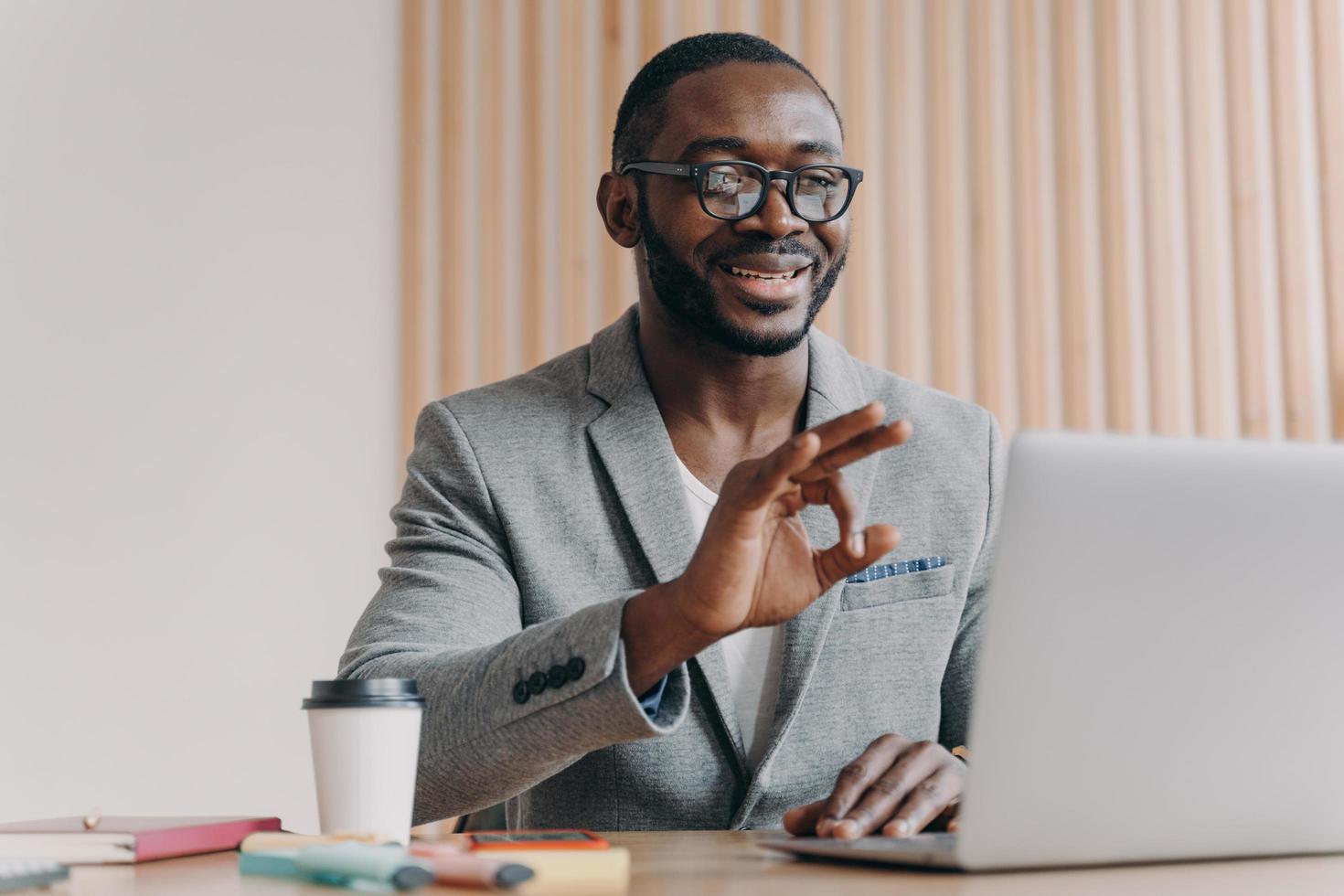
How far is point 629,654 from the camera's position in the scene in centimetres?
109

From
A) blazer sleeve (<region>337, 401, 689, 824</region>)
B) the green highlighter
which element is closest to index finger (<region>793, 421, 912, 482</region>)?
blazer sleeve (<region>337, 401, 689, 824</region>)

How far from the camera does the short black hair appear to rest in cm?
175

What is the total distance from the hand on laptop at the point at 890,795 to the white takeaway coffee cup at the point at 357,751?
0.31 m

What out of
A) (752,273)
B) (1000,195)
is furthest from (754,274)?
(1000,195)

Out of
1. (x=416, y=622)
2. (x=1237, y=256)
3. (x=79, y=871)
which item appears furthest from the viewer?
(x=1237, y=256)

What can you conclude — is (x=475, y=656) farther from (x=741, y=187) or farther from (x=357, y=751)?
(x=741, y=187)

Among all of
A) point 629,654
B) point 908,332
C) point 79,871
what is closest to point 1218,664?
point 629,654

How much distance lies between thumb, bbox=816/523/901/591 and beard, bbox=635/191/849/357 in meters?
0.63

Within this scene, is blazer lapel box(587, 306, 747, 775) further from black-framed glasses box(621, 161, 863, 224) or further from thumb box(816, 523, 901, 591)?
thumb box(816, 523, 901, 591)

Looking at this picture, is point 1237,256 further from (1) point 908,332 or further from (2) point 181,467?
(2) point 181,467

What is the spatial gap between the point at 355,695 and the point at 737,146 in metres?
0.94

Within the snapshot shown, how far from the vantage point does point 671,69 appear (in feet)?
5.83

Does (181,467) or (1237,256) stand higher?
(1237,256)

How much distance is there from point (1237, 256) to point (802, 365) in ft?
5.79
